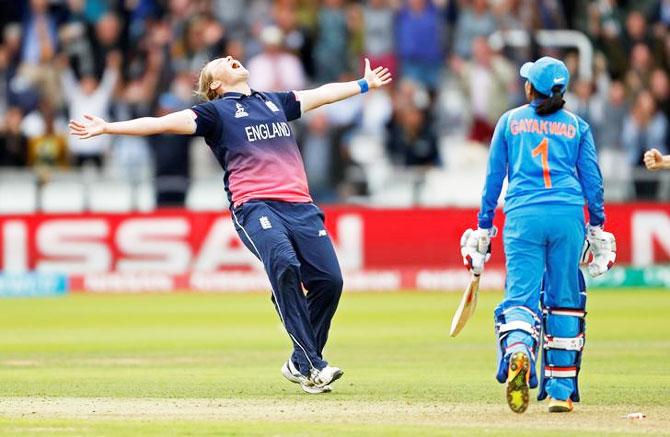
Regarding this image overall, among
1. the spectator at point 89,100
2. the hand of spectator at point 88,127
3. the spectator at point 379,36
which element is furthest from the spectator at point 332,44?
the hand of spectator at point 88,127

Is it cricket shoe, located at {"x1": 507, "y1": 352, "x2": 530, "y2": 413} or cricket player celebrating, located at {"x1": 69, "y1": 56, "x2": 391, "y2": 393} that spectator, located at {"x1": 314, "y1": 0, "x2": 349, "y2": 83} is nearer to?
cricket player celebrating, located at {"x1": 69, "y1": 56, "x2": 391, "y2": 393}

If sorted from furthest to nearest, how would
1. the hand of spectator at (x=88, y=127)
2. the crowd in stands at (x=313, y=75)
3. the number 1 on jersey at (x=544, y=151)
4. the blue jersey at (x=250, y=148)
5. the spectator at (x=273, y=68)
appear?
the crowd in stands at (x=313, y=75), the spectator at (x=273, y=68), the blue jersey at (x=250, y=148), the hand of spectator at (x=88, y=127), the number 1 on jersey at (x=544, y=151)

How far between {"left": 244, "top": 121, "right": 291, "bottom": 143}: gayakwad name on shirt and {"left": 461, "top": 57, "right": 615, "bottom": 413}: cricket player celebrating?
6.01 ft

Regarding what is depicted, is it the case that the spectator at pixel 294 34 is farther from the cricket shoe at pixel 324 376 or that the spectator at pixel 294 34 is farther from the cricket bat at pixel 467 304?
the cricket bat at pixel 467 304

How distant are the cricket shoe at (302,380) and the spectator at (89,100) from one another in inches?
470

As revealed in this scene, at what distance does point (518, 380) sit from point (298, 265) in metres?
2.03

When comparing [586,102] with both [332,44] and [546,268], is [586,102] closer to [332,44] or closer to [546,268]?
[332,44]

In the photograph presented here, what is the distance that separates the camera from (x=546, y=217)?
9.10 meters

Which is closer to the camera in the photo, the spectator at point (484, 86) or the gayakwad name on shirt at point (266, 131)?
the gayakwad name on shirt at point (266, 131)

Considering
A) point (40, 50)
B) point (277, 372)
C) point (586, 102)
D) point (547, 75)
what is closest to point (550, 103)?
point (547, 75)

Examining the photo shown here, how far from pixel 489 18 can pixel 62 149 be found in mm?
6476

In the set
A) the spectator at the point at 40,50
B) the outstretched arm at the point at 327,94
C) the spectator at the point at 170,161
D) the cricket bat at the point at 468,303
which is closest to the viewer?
the cricket bat at the point at 468,303

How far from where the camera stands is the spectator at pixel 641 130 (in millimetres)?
22703

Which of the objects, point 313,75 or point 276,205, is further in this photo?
point 313,75
